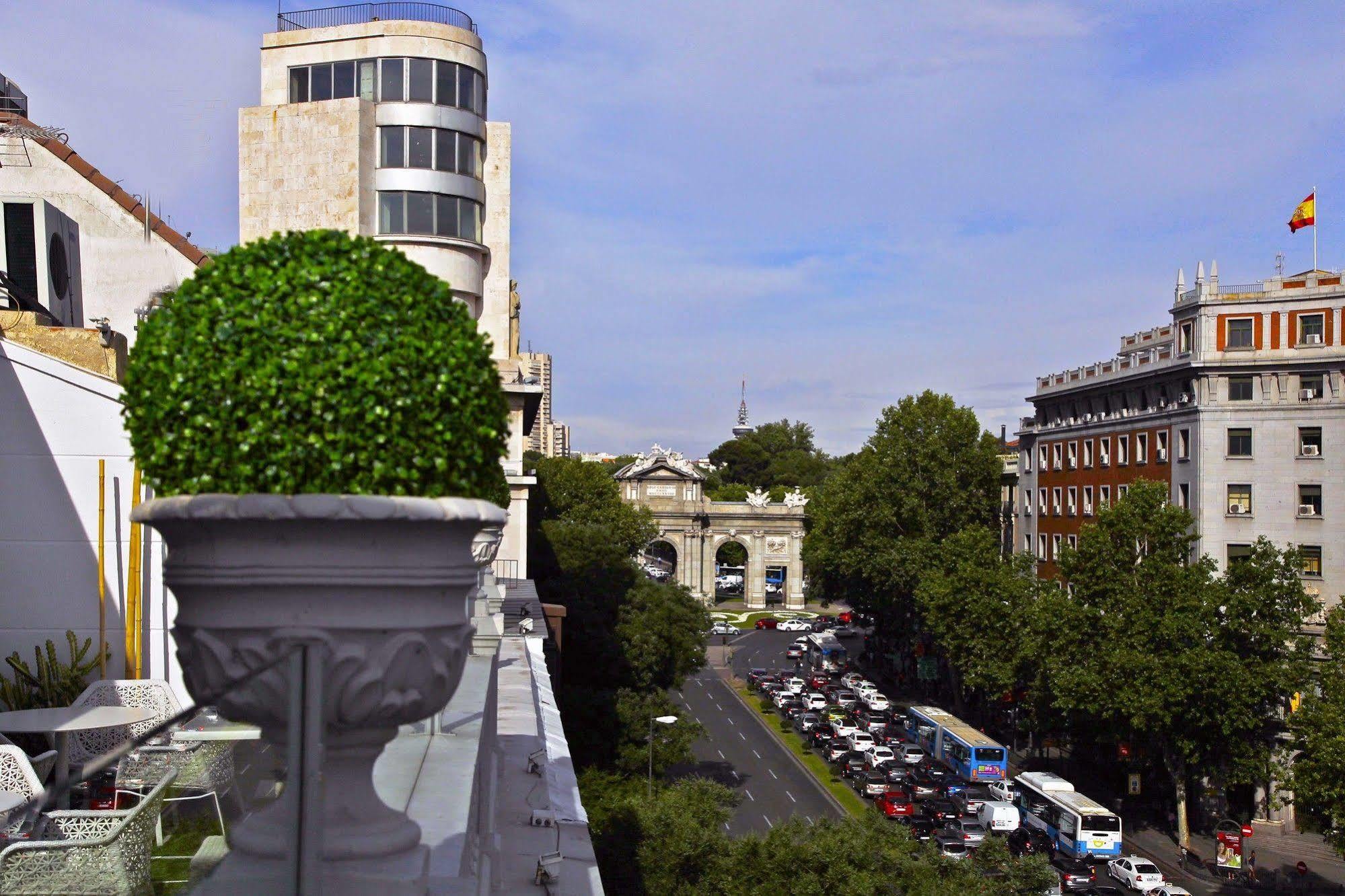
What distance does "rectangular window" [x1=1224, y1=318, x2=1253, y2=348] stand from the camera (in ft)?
132

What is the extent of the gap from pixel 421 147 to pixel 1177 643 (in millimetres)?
23878

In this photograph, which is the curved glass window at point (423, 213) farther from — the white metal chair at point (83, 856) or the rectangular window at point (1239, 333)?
the white metal chair at point (83, 856)

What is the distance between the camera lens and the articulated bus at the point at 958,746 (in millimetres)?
39156

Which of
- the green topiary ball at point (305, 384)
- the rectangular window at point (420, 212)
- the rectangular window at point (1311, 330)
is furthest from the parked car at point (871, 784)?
the green topiary ball at point (305, 384)

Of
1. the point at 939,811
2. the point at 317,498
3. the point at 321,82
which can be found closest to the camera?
the point at 317,498

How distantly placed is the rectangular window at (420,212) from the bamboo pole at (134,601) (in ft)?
58.0

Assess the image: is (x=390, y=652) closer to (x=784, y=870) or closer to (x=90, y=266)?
(x=784, y=870)

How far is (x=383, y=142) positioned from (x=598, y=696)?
15.8m

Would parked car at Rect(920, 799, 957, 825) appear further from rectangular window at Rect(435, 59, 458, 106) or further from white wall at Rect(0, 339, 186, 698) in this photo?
white wall at Rect(0, 339, 186, 698)

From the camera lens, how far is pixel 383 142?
31.3 metres

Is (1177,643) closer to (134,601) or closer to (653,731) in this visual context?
(653,731)

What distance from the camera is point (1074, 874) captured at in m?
29.2

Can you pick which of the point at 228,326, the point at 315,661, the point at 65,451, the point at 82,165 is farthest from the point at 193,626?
the point at 82,165

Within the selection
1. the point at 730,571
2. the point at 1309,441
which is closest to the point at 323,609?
the point at 1309,441
